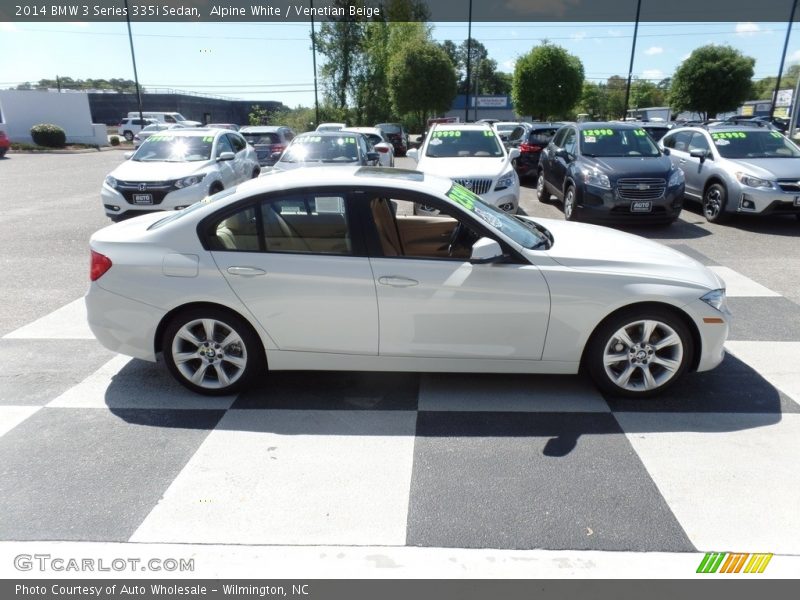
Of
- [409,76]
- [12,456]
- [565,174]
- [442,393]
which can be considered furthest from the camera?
[409,76]

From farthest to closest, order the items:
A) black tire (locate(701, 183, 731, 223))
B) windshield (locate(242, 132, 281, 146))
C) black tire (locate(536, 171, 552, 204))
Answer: windshield (locate(242, 132, 281, 146)), black tire (locate(536, 171, 552, 204)), black tire (locate(701, 183, 731, 223))

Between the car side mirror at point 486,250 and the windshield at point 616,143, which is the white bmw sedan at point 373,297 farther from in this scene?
the windshield at point 616,143

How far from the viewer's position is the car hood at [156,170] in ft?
32.8

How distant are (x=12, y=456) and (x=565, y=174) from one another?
987cm

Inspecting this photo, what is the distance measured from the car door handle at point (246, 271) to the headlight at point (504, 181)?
6.22 meters

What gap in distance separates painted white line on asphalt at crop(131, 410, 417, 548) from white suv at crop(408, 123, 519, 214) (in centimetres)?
589

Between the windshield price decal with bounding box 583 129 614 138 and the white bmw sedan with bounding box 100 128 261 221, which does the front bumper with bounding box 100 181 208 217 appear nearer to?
the white bmw sedan with bounding box 100 128 261 221

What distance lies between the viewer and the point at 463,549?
272 centimetres

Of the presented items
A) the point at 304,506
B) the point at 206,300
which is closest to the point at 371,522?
the point at 304,506

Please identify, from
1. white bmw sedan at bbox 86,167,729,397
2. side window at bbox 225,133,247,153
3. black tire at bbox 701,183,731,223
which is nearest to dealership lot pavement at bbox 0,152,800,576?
white bmw sedan at bbox 86,167,729,397

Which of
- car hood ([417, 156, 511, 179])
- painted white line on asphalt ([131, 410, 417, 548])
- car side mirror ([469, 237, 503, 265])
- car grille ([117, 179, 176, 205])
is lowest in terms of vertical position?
painted white line on asphalt ([131, 410, 417, 548])

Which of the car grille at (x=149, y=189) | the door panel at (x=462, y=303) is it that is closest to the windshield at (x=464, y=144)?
the car grille at (x=149, y=189)

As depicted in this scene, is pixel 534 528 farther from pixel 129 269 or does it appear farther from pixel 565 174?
pixel 565 174

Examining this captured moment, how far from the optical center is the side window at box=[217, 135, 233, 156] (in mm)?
11508
